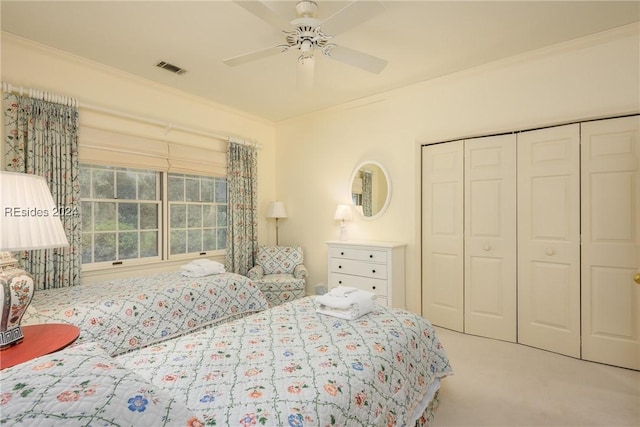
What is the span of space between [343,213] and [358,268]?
72 centimetres

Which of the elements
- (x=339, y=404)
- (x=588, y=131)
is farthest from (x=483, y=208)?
(x=339, y=404)

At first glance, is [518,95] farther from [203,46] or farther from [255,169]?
[255,169]

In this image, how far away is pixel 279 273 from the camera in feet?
13.9

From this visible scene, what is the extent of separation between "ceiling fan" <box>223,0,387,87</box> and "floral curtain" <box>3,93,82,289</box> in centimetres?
174

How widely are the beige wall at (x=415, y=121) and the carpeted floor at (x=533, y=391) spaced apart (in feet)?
3.46

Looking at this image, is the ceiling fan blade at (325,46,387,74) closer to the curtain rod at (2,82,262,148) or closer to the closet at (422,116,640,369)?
the closet at (422,116,640,369)

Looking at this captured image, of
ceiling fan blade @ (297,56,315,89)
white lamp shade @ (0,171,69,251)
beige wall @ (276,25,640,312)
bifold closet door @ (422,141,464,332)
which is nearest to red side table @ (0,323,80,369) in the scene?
white lamp shade @ (0,171,69,251)

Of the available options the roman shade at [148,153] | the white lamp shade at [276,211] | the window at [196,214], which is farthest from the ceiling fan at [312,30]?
the white lamp shade at [276,211]

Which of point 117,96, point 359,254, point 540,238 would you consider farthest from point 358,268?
point 117,96

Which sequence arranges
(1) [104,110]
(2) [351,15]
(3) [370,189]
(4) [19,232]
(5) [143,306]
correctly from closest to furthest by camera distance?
(4) [19,232] < (2) [351,15] < (5) [143,306] < (1) [104,110] < (3) [370,189]

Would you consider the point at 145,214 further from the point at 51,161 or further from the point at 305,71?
the point at 305,71

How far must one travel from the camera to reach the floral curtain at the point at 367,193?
389 centimetres

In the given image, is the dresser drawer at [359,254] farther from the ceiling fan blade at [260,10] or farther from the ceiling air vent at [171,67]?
the ceiling air vent at [171,67]

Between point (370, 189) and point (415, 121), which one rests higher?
point (415, 121)
